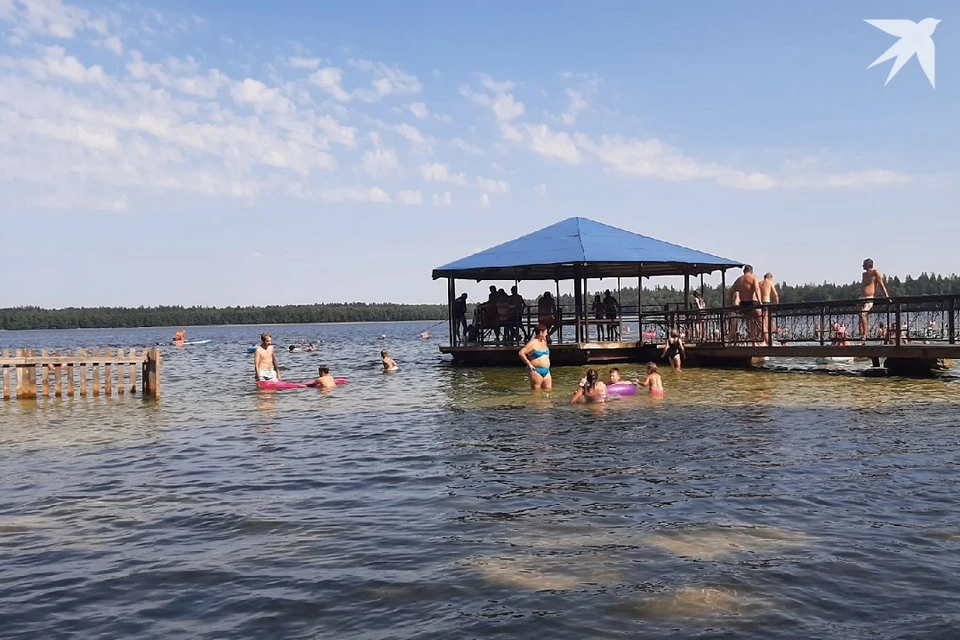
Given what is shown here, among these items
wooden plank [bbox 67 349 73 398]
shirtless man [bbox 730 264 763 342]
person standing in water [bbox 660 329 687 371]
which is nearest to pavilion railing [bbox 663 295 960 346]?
shirtless man [bbox 730 264 763 342]

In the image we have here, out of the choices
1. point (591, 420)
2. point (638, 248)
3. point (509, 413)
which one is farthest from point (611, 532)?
point (638, 248)

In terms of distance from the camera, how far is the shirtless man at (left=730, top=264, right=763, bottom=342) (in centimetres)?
2447

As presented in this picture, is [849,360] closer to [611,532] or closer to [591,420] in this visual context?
[591,420]

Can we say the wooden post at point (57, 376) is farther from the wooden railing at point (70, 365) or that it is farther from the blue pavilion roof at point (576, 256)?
the blue pavilion roof at point (576, 256)

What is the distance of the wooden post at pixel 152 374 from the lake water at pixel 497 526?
5.22m

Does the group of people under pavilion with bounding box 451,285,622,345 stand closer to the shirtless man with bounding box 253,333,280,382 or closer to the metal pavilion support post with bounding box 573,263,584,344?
the metal pavilion support post with bounding box 573,263,584,344

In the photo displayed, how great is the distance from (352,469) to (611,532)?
451 centimetres

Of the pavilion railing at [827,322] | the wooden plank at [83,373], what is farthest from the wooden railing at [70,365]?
the pavilion railing at [827,322]

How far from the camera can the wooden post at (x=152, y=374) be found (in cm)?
2064

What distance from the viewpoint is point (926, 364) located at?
20.8 m

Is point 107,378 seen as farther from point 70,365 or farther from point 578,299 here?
point 578,299

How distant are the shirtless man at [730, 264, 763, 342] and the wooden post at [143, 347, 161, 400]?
674 inches

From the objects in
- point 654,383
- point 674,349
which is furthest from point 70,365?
point 674,349

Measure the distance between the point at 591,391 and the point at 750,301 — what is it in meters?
10.4
